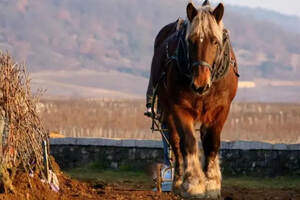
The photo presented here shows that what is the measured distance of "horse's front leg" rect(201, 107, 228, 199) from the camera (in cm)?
1192

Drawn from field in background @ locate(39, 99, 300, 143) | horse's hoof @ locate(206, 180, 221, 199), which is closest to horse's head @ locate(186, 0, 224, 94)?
horse's hoof @ locate(206, 180, 221, 199)

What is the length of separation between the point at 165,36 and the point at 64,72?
150 metres

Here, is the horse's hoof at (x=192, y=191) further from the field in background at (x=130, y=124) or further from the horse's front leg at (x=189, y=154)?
the field in background at (x=130, y=124)

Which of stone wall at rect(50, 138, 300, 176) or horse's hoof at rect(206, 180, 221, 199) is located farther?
stone wall at rect(50, 138, 300, 176)

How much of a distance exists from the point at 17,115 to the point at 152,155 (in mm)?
8141

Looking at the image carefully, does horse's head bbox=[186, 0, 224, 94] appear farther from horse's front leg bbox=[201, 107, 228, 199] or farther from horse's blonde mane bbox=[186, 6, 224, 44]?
horse's front leg bbox=[201, 107, 228, 199]

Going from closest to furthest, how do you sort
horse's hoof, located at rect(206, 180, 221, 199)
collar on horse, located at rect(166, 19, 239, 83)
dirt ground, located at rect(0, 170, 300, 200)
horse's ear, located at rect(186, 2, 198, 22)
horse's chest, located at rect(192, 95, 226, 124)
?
1. dirt ground, located at rect(0, 170, 300, 200)
2. horse's ear, located at rect(186, 2, 198, 22)
3. collar on horse, located at rect(166, 19, 239, 83)
4. horse's chest, located at rect(192, 95, 226, 124)
5. horse's hoof, located at rect(206, 180, 221, 199)

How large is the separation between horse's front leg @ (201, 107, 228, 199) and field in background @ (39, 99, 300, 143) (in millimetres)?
21705

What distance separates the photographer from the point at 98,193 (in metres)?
13.0

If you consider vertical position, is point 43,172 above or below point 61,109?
below

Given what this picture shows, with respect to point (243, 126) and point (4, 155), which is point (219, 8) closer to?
point (4, 155)

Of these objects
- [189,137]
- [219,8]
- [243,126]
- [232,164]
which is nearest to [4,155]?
[189,137]

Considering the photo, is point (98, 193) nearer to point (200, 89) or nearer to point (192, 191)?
point (192, 191)

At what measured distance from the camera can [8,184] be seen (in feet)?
35.1
